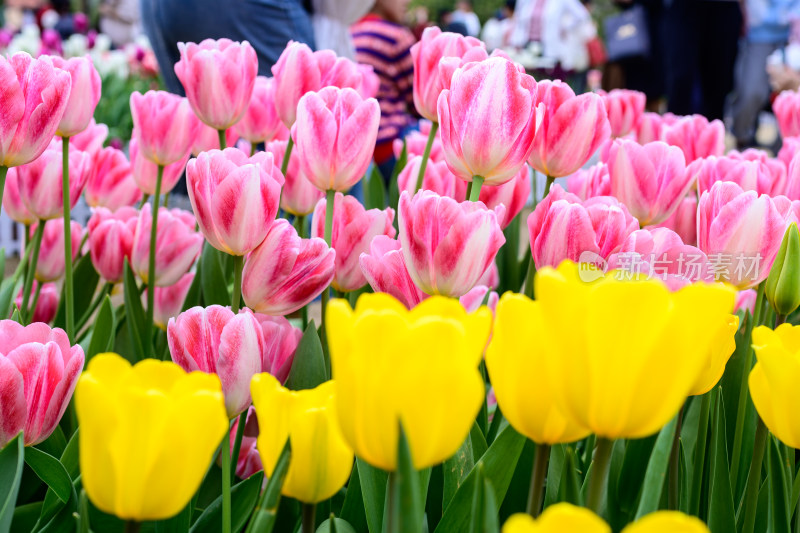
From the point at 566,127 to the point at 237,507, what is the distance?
47 cm

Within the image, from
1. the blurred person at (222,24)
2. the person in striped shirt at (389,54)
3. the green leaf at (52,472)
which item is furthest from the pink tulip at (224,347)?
the person in striped shirt at (389,54)

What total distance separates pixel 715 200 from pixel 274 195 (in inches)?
14.5

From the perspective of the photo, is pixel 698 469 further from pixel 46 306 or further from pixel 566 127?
pixel 46 306

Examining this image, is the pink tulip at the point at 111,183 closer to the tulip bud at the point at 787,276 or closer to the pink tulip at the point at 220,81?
the pink tulip at the point at 220,81

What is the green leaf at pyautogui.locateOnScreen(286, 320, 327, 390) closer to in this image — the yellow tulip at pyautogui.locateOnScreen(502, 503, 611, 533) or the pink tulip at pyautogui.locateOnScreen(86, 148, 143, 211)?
the yellow tulip at pyautogui.locateOnScreen(502, 503, 611, 533)

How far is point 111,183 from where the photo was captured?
1.23m

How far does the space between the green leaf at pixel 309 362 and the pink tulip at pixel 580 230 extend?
197 millimetres

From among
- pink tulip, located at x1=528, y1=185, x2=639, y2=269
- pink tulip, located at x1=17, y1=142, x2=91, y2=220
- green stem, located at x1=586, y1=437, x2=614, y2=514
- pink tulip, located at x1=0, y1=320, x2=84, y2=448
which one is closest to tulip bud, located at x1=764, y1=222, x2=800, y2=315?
pink tulip, located at x1=528, y1=185, x2=639, y2=269

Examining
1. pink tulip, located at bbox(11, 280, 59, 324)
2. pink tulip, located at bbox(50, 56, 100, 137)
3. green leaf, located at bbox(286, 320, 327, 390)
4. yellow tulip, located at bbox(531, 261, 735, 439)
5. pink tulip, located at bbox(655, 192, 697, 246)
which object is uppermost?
yellow tulip, located at bbox(531, 261, 735, 439)

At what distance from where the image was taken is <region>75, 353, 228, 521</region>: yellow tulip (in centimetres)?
37

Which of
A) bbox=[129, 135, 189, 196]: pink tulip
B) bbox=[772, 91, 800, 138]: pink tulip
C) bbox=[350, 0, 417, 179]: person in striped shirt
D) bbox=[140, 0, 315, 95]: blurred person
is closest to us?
bbox=[129, 135, 189, 196]: pink tulip

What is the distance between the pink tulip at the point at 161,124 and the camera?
102 cm

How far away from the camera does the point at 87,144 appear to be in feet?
3.87

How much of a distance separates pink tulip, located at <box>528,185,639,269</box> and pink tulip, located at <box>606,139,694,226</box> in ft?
0.54
